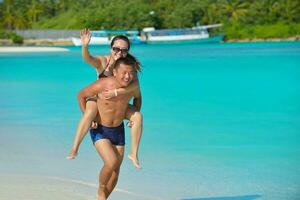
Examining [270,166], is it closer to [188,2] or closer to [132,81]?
[132,81]

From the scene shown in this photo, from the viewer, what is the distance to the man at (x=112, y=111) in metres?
4.58

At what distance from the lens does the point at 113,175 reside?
195 inches

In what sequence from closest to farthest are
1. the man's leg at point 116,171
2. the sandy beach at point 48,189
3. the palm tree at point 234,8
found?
the man's leg at point 116,171 < the sandy beach at point 48,189 < the palm tree at point 234,8

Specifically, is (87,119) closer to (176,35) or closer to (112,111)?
(112,111)

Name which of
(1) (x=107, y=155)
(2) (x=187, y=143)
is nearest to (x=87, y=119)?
(1) (x=107, y=155)

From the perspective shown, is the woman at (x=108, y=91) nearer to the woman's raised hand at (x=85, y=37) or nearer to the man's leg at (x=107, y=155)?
the woman's raised hand at (x=85, y=37)

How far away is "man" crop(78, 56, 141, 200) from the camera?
4.58m

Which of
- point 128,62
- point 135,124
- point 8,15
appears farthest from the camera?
point 8,15

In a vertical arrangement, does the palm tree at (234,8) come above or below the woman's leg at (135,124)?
above

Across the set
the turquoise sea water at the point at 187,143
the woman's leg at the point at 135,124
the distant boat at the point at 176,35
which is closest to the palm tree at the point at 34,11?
the distant boat at the point at 176,35

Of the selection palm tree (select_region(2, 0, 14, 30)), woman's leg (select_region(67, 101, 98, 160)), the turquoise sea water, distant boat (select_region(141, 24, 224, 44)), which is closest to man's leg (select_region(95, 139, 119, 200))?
woman's leg (select_region(67, 101, 98, 160))

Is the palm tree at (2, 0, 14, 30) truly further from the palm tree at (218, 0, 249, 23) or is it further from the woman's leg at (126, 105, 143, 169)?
the woman's leg at (126, 105, 143, 169)

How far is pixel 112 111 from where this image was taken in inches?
186

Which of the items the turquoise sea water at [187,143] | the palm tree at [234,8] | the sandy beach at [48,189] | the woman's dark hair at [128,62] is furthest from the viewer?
the palm tree at [234,8]
